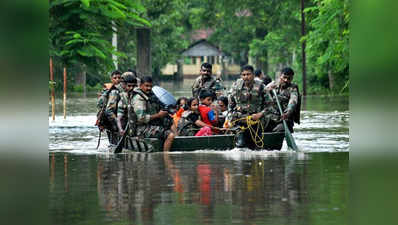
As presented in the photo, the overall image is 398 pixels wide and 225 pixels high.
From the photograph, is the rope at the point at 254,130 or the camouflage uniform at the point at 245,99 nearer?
the camouflage uniform at the point at 245,99

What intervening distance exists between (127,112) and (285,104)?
11.4ft

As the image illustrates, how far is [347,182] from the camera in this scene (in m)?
16.1

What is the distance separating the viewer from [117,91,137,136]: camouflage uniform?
22241 mm

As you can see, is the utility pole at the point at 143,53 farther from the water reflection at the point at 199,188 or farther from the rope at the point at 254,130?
the water reflection at the point at 199,188

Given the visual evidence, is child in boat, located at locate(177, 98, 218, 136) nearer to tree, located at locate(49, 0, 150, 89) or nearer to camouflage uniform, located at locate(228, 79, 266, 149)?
camouflage uniform, located at locate(228, 79, 266, 149)

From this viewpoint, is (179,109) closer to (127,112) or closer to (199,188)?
(127,112)

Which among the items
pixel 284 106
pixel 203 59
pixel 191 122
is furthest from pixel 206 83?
pixel 203 59

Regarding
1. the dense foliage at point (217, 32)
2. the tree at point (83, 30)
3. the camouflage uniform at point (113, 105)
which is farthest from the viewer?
the dense foliage at point (217, 32)

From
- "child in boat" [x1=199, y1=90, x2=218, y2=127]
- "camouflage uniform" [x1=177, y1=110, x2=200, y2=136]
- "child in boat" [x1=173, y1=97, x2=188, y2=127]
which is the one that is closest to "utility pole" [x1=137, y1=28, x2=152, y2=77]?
"child in boat" [x1=173, y1=97, x2=188, y2=127]

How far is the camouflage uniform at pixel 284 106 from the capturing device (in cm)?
2305

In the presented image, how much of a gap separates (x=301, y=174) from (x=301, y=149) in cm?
594

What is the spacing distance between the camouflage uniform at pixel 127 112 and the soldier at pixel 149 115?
11cm

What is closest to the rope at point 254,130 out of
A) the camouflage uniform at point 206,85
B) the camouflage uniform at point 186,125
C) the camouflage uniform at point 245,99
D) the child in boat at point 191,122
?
the camouflage uniform at point 245,99
